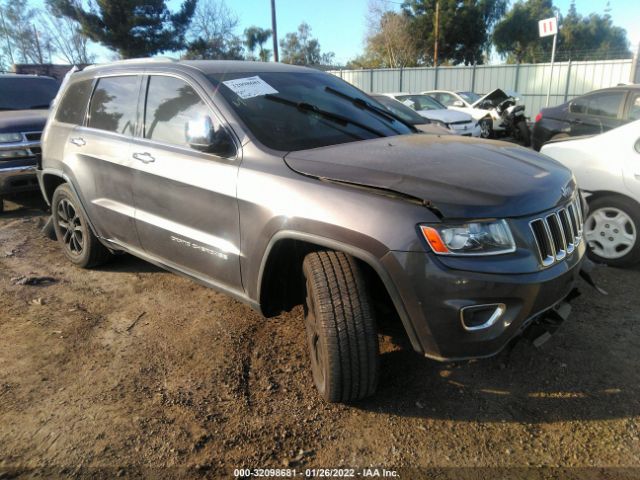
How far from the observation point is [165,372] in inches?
117

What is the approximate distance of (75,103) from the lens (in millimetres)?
4262

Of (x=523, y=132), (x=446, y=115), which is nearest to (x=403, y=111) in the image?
(x=446, y=115)

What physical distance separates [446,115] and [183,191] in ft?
34.1

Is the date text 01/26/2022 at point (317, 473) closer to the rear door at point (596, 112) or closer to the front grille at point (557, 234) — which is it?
the front grille at point (557, 234)

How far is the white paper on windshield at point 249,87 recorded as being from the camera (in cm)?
308

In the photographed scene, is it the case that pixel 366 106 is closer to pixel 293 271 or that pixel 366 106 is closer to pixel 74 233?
pixel 293 271

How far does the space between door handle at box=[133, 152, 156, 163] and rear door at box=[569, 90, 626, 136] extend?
7.22m

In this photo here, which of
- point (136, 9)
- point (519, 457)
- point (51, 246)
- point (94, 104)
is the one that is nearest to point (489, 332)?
point (519, 457)

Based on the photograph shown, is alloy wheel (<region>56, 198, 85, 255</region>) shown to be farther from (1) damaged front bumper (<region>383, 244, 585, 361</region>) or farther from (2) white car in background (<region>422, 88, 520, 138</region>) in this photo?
(2) white car in background (<region>422, 88, 520, 138</region>)

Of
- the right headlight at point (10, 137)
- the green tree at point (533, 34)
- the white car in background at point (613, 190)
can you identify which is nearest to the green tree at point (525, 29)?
the green tree at point (533, 34)

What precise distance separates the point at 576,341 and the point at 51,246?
5178 millimetres

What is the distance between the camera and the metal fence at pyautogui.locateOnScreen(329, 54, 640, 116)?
56.9ft

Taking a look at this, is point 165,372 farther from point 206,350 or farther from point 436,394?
point 436,394

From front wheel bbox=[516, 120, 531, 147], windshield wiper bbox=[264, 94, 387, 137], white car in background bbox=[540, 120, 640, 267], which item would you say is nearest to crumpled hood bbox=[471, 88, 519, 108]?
front wheel bbox=[516, 120, 531, 147]
